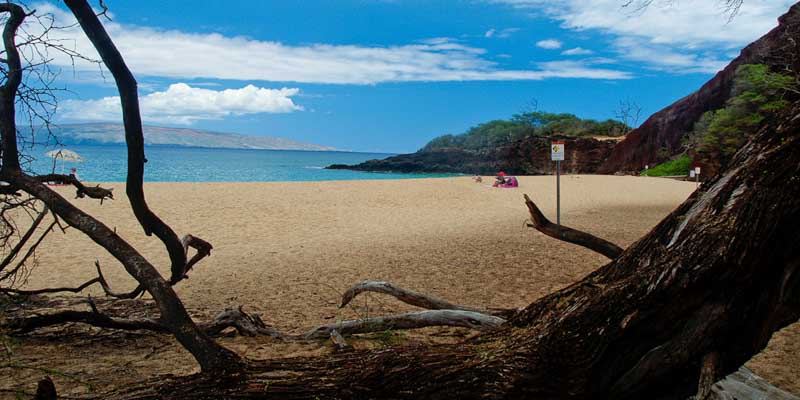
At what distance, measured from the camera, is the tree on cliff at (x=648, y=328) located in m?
1.85

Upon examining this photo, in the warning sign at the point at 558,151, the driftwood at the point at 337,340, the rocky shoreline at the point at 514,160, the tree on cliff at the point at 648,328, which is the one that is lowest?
the driftwood at the point at 337,340

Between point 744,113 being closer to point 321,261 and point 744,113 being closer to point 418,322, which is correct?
point 321,261

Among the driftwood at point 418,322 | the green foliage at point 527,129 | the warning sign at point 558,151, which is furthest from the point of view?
the green foliage at point 527,129

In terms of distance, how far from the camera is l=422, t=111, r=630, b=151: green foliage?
6919 centimetres

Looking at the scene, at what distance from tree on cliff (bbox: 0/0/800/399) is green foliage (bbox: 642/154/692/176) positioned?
120 feet

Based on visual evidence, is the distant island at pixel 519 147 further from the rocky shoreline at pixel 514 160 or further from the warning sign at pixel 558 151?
the warning sign at pixel 558 151

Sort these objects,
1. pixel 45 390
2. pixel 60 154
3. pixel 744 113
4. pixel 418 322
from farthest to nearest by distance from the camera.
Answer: pixel 744 113, pixel 60 154, pixel 418 322, pixel 45 390

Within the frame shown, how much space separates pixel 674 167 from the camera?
36125mm

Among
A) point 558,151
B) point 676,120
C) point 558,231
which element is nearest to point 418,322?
point 558,231

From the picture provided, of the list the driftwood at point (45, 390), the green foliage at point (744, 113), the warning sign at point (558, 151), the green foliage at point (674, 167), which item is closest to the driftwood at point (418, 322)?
the driftwood at point (45, 390)

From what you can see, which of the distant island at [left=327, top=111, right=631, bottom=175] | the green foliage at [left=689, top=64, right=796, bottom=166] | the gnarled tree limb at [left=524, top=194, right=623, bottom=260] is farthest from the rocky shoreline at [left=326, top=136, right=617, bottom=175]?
the gnarled tree limb at [left=524, top=194, right=623, bottom=260]

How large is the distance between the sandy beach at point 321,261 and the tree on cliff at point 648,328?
130cm

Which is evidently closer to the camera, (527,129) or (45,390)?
(45,390)

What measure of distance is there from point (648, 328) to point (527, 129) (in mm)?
83811
